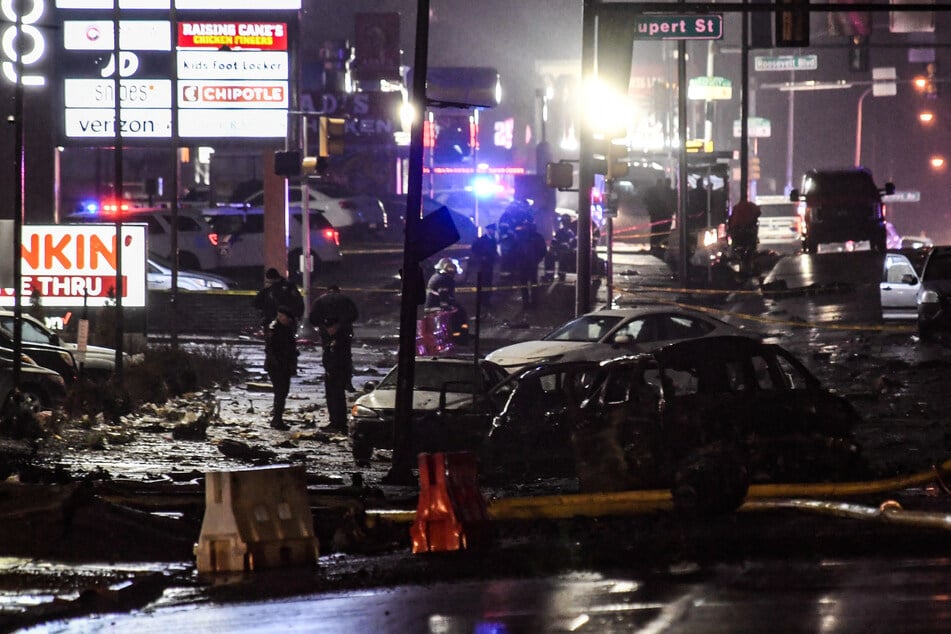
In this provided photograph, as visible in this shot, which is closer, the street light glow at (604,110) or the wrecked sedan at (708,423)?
the wrecked sedan at (708,423)

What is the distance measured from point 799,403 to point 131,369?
12.2m

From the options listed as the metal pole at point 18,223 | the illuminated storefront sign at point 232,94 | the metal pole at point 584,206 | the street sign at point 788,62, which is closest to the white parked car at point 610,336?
the metal pole at point 584,206

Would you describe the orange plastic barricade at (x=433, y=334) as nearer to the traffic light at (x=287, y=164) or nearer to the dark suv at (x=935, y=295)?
the traffic light at (x=287, y=164)

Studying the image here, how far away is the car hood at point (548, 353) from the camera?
1892cm

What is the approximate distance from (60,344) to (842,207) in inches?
910

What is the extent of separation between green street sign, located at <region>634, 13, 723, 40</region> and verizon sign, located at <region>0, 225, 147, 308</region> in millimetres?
9285

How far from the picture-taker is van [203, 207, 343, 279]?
118 feet

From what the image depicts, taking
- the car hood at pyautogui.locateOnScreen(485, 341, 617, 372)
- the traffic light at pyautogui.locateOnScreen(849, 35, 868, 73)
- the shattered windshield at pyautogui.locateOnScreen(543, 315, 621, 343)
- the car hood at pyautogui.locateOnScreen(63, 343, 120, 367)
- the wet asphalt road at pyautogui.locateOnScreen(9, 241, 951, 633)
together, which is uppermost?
the traffic light at pyautogui.locateOnScreen(849, 35, 868, 73)

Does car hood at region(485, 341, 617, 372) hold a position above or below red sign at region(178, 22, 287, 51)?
below

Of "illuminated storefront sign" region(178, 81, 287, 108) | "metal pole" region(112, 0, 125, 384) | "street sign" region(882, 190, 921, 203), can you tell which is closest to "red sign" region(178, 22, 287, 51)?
"illuminated storefront sign" region(178, 81, 287, 108)

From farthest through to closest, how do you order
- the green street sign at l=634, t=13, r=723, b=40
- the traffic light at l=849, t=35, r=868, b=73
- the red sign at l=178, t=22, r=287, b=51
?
the traffic light at l=849, t=35, r=868, b=73
the red sign at l=178, t=22, r=287, b=51
the green street sign at l=634, t=13, r=723, b=40

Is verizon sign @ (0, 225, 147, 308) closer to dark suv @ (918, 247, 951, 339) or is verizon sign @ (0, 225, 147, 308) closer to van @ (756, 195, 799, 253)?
dark suv @ (918, 247, 951, 339)

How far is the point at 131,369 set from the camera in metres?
22.0

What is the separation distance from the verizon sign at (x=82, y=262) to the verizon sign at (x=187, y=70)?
5700 mm
